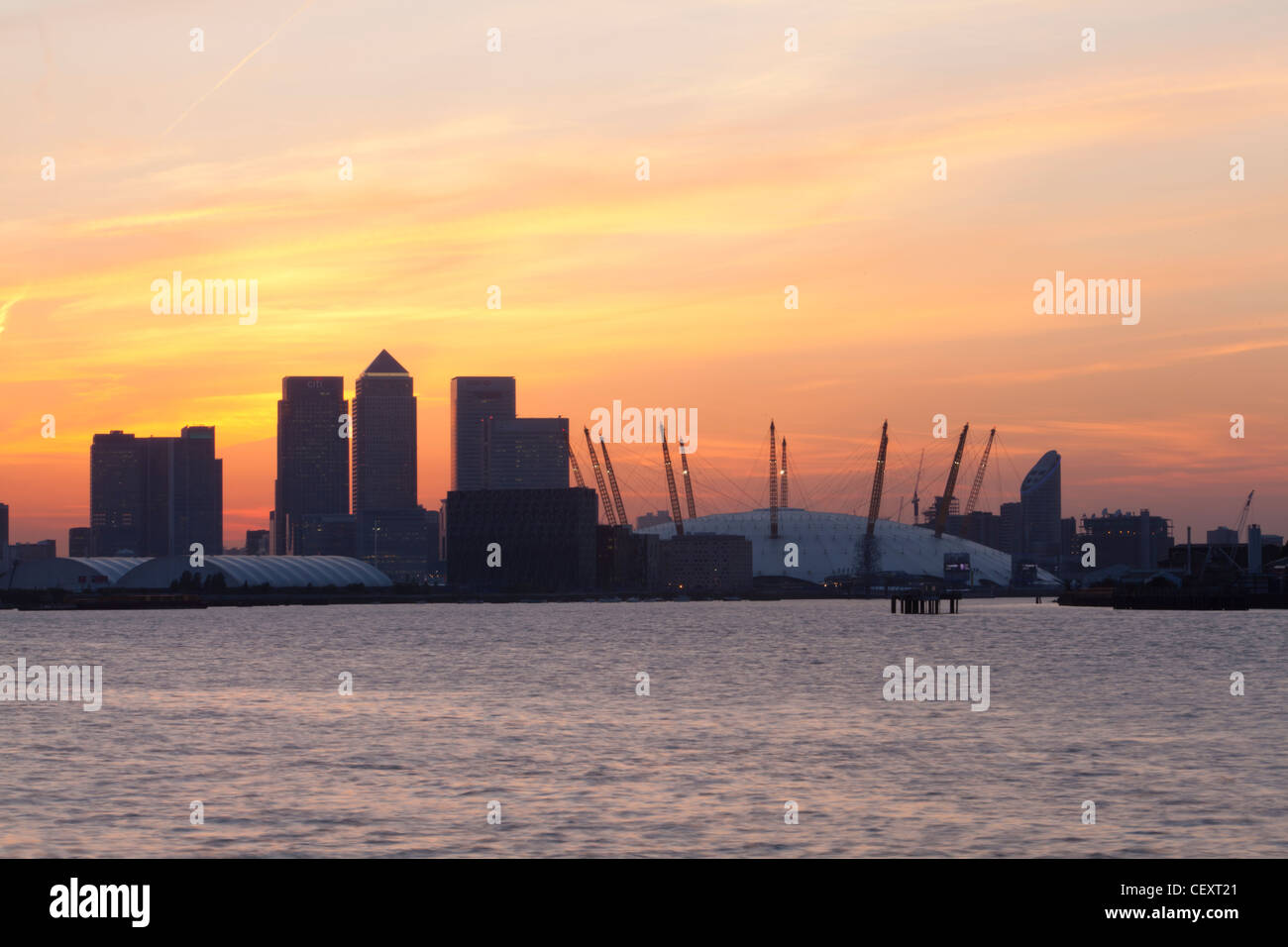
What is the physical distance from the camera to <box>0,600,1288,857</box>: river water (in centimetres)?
3453

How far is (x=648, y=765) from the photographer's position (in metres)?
48.9

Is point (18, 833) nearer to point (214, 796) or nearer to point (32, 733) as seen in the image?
point (214, 796)

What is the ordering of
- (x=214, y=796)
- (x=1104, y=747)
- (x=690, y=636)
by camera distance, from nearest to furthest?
(x=214, y=796), (x=1104, y=747), (x=690, y=636)

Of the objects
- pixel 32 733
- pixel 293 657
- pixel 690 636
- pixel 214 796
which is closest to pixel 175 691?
pixel 32 733

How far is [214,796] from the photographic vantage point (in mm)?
42000

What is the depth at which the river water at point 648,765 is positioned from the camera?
34.5 m
